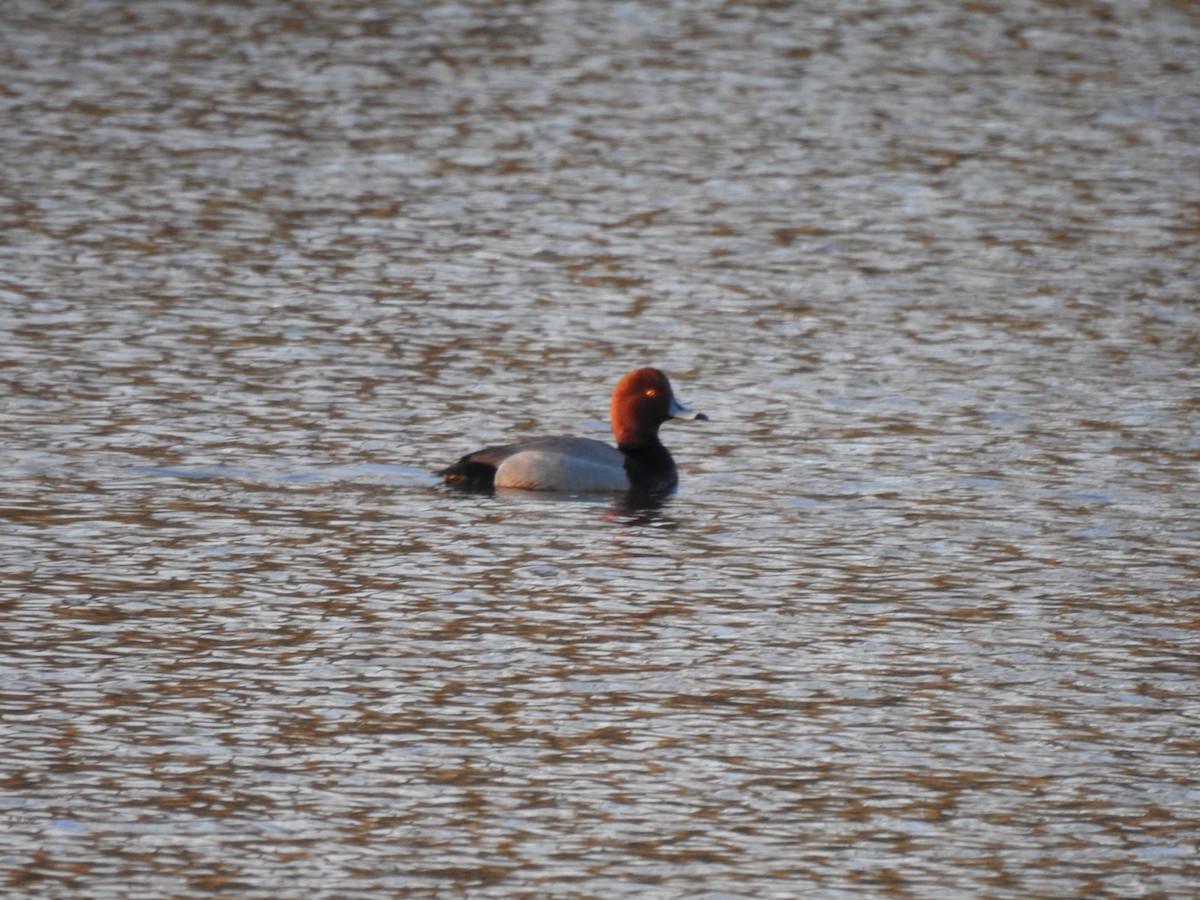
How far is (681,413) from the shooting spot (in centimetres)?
1367

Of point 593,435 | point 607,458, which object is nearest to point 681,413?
point 607,458

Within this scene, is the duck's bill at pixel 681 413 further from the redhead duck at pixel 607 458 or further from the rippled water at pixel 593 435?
the rippled water at pixel 593 435

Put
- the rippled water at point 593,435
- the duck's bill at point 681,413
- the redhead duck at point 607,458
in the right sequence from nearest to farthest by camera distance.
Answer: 1. the rippled water at point 593,435
2. the redhead duck at point 607,458
3. the duck's bill at point 681,413

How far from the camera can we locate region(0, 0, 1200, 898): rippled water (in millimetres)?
7953

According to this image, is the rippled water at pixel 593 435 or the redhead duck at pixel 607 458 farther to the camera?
the redhead duck at pixel 607 458

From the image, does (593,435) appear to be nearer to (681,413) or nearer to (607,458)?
(681,413)

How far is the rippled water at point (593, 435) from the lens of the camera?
7953mm

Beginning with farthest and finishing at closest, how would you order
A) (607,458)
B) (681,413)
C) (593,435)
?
(593,435) < (681,413) < (607,458)

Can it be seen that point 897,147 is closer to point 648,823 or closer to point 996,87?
point 996,87

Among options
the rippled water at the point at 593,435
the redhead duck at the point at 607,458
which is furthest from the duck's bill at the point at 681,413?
the rippled water at the point at 593,435

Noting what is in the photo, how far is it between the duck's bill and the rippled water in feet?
1.22

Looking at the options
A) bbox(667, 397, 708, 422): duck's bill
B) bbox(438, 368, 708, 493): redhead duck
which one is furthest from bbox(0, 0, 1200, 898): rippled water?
bbox(667, 397, 708, 422): duck's bill

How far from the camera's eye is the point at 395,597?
10633 millimetres

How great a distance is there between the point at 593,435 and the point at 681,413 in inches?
37.0
